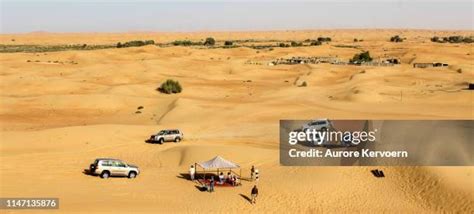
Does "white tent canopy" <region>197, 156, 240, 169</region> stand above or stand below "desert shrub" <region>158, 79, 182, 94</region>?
above

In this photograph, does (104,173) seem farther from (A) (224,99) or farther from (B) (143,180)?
(A) (224,99)

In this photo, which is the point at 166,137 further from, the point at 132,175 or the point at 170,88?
the point at 170,88

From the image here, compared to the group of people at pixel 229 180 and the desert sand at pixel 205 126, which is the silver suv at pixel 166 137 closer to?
the desert sand at pixel 205 126

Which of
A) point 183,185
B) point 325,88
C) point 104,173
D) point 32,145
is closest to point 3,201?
point 104,173

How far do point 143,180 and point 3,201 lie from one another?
250 inches

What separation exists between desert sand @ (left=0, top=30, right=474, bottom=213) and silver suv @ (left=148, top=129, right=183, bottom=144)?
73 centimetres

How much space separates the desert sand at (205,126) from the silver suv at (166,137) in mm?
727

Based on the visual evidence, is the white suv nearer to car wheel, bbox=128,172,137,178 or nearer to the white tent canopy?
the white tent canopy

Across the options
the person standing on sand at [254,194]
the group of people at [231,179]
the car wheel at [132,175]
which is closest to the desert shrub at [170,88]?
the car wheel at [132,175]

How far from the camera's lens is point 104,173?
2628cm

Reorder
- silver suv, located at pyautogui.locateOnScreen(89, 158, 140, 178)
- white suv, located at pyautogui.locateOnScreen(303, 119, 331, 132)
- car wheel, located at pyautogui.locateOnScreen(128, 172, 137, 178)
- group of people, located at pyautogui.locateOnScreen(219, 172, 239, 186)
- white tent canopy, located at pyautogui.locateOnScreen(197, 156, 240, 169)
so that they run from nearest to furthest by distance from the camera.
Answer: group of people, located at pyautogui.locateOnScreen(219, 172, 239, 186) < white tent canopy, located at pyautogui.locateOnScreen(197, 156, 240, 169) < silver suv, located at pyautogui.locateOnScreen(89, 158, 140, 178) < car wheel, located at pyautogui.locateOnScreen(128, 172, 137, 178) < white suv, located at pyautogui.locateOnScreen(303, 119, 331, 132)

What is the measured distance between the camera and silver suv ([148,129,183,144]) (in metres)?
35.1

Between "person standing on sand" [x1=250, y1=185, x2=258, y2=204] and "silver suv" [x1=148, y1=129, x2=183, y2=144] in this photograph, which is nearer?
"person standing on sand" [x1=250, y1=185, x2=258, y2=204]

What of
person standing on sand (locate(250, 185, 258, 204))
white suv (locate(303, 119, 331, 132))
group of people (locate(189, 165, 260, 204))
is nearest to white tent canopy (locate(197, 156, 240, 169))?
group of people (locate(189, 165, 260, 204))
